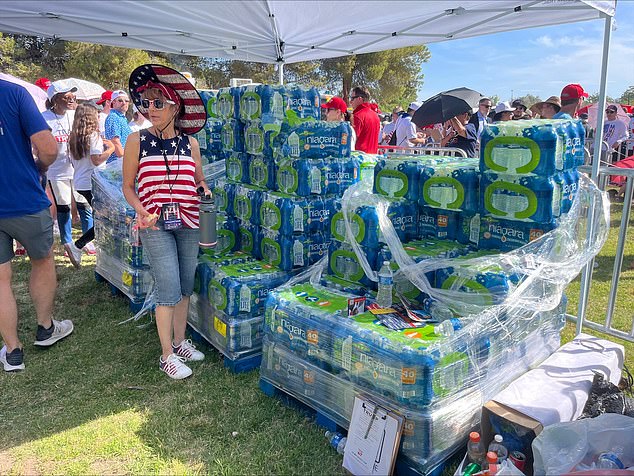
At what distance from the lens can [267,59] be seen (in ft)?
21.8

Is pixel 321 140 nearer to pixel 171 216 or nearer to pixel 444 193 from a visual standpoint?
pixel 444 193

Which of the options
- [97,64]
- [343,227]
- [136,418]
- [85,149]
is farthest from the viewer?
[97,64]

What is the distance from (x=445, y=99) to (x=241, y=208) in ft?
14.8

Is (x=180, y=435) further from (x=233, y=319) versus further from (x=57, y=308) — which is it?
(x=57, y=308)

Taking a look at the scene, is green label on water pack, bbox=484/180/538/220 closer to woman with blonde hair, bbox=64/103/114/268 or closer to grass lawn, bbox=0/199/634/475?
grass lawn, bbox=0/199/634/475

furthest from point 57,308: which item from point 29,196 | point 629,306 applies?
point 629,306

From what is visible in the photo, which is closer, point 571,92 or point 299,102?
point 299,102

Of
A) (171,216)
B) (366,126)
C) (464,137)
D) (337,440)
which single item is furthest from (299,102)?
(464,137)

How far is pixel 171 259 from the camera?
11.2 ft

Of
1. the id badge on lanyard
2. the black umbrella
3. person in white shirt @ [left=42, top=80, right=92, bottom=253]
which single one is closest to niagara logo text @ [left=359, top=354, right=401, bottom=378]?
the id badge on lanyard

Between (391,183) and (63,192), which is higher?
(391,183)

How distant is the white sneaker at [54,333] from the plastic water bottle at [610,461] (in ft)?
12.8

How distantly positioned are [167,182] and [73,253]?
3.26 metres

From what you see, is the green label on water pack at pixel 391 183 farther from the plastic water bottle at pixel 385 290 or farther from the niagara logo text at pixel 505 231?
the plastic water bottle at pixel 385 290
